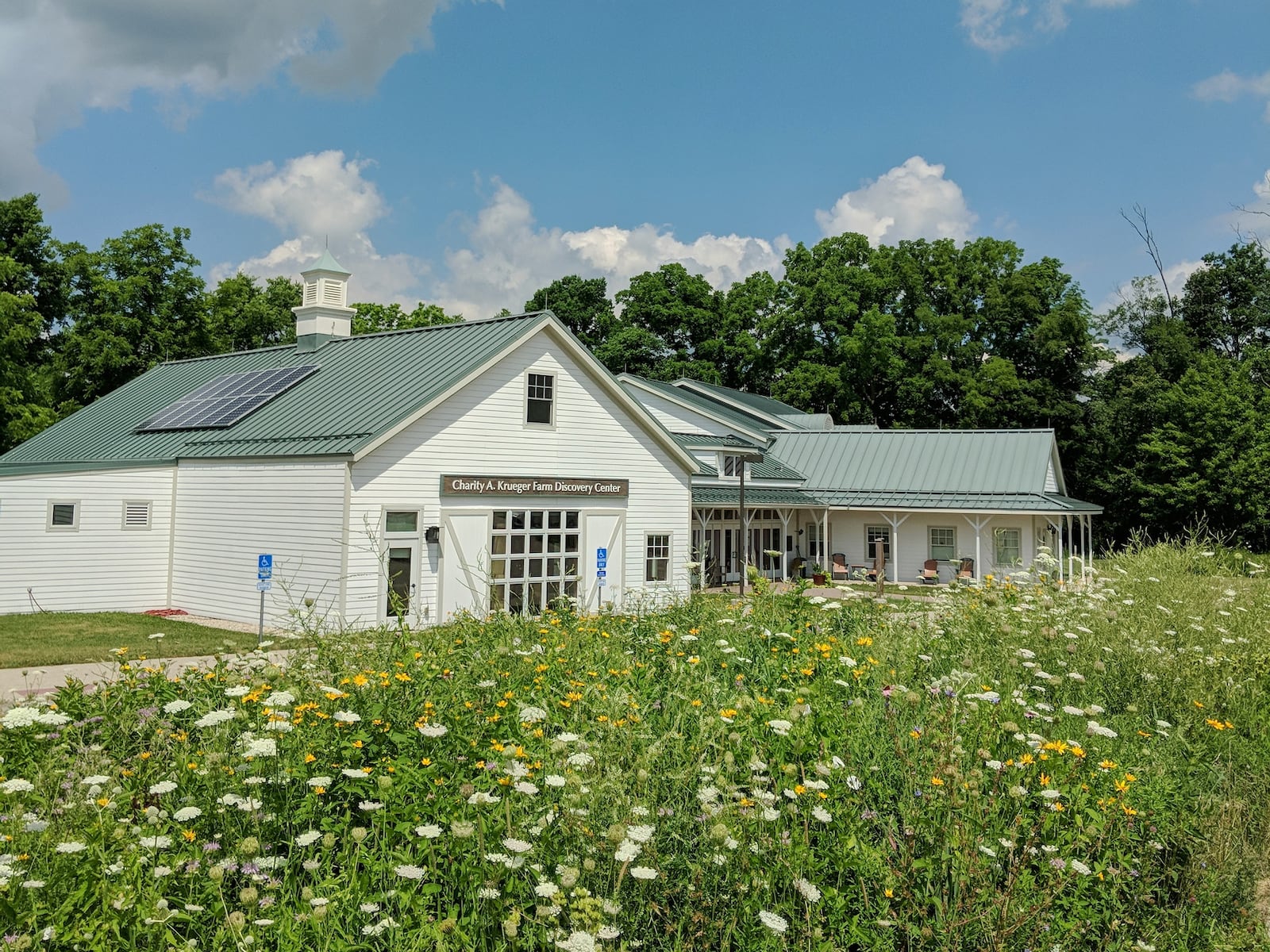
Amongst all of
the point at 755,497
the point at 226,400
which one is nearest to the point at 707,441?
the point at 755,497

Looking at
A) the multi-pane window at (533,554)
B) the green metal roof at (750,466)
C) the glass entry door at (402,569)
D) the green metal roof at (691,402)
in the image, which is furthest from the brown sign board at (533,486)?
the green metal roof at (691,402)

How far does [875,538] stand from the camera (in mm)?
36656

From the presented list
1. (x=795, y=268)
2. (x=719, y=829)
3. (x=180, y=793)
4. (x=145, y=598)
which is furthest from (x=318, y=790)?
(x=795, y=268)

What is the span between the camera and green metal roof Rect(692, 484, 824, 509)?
3064 centimetres

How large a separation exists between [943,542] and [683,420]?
33.7ft

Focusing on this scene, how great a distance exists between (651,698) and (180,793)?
8.79 ft

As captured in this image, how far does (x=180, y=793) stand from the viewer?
15.4 ft

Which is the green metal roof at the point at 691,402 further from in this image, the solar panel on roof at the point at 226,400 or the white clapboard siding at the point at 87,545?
the white clapboard siding at the point at 87,545

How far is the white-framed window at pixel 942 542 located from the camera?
115 feet

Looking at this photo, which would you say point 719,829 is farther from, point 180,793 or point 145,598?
point 145,598

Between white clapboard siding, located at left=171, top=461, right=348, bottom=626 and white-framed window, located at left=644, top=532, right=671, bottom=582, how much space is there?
7812 millimetres

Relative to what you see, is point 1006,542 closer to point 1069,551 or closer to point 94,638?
point 1069,551

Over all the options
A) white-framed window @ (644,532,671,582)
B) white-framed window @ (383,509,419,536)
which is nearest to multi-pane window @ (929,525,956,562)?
white-framed window @ (644,532,671,582)

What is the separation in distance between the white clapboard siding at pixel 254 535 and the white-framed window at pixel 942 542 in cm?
2340
